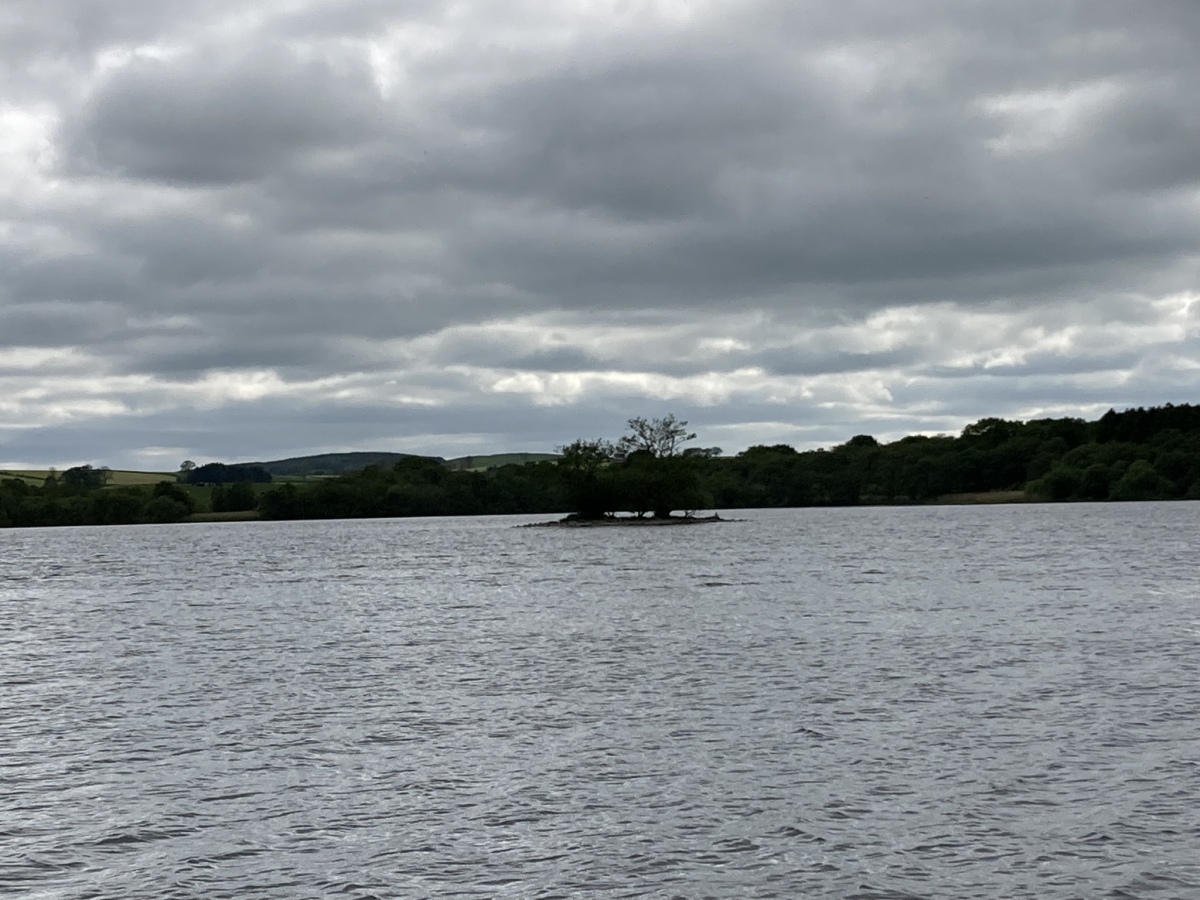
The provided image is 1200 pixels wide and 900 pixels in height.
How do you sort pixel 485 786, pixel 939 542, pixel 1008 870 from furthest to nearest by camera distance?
pixel 939 542
pixel 485 786
pixel 1008 870

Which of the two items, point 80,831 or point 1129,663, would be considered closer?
point 80,831

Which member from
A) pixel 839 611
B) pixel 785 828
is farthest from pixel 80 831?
pixel 839 611

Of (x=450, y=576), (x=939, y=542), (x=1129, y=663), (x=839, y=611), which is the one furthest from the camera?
(x=939, y=542)

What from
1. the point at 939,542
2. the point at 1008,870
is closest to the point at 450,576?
the point at 939,542

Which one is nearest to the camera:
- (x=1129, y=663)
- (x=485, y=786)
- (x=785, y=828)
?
(x=785, y=828)

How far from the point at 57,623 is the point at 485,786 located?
45674 millimetres

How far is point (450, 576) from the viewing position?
3807 inches

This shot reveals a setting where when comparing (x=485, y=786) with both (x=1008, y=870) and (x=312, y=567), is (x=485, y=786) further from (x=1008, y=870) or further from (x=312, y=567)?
(x=312, y=567)

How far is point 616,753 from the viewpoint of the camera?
24938 millimetres

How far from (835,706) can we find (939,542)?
11236 cm

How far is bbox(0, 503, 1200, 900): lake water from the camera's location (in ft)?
56.5

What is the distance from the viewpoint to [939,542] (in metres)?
138

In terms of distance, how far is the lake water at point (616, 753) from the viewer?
56.5 feet

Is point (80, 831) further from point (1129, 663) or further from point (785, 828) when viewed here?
point (1129, 663)
